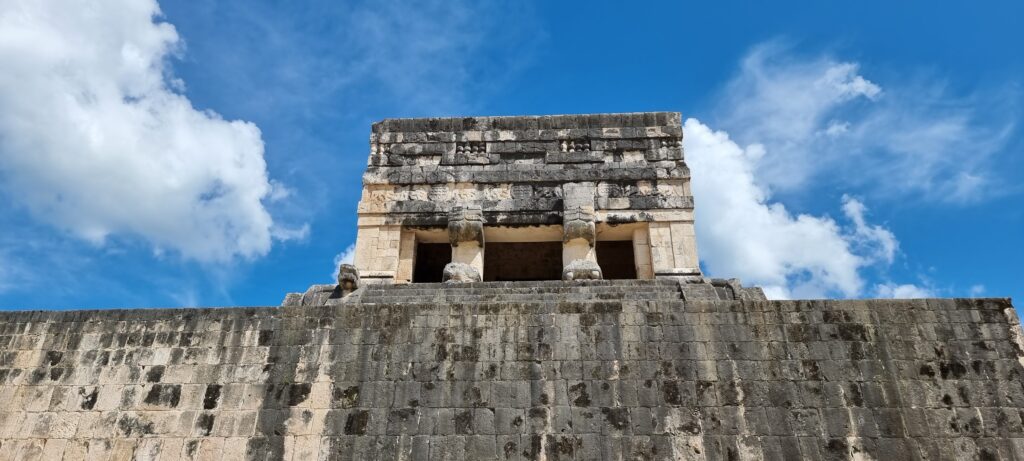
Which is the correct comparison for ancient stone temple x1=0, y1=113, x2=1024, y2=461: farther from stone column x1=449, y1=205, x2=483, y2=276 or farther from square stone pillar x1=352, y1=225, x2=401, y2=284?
stone column x1=449, y1=205, x2=483, y2=276

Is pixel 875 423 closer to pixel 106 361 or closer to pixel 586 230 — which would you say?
pixel 586 230

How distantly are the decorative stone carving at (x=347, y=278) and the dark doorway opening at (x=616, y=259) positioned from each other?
7280mm

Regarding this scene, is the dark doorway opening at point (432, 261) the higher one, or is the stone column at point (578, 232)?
the dark doorway opening at point (432, 261)

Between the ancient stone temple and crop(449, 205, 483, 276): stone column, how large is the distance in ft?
19.8

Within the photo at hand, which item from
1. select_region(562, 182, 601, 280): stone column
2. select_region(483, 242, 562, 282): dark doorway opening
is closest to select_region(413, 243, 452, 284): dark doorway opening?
select_region(483, 242, 562, 282): dark doorway opening

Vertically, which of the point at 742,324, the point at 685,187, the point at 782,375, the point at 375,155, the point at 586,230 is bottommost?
the point at 782,375

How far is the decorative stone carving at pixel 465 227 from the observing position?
46.5 ft

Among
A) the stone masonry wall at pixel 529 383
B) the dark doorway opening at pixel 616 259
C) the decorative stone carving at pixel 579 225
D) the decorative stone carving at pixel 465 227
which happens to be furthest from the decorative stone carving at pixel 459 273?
the dark doorway opening at pixel 616 259

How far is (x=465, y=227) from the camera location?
14.2 metres

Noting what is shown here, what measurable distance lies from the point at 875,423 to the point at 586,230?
759 centimetres

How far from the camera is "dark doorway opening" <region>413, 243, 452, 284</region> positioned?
57.0 feet

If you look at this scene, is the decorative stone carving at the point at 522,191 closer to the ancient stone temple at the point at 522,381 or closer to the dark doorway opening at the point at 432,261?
the dark doorway opening at the point at 432,261

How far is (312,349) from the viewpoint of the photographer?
26.3ft

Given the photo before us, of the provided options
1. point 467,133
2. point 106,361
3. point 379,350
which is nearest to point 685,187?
point 467,133
